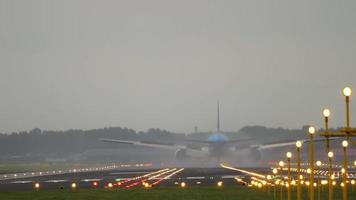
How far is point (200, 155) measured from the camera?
123 metres

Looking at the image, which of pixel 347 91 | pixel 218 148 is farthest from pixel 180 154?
pixel 347 91

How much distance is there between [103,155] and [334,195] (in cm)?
15477

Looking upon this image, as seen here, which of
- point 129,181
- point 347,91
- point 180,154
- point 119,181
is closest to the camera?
point 347,91

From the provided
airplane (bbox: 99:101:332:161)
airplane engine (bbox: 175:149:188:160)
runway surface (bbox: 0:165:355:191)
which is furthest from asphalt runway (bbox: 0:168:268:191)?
airplane engine (bbox: 175:149:188:160)

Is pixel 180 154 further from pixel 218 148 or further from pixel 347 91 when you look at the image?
pixel 347 91

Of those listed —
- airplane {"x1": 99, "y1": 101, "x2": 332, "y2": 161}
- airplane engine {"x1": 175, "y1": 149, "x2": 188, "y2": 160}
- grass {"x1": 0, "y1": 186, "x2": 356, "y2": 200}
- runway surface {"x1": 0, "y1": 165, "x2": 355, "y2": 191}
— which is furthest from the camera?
airplane engine {"x1": 175, "y1": 149, "x2": 188, "y2": 160}

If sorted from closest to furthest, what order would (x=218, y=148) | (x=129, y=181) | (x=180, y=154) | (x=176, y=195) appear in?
1. (x=176, y=195)
2. (x=129, y=181)
3. (x=218, y=148)
4. (x=180, y=154)

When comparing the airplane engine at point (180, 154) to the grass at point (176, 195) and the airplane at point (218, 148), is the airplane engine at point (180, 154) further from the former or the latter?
the grass at point (176, 195)

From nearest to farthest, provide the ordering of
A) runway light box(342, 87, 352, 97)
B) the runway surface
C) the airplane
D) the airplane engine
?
runway light box(342, 87, 352, 97)
the runway surface
the airplane
the airplane engine

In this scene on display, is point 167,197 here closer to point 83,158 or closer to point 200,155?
point 200,155

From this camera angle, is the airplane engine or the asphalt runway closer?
the asphalt runway

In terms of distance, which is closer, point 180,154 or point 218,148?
point 218,148

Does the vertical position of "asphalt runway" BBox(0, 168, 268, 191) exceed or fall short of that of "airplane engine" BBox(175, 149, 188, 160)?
it falls short

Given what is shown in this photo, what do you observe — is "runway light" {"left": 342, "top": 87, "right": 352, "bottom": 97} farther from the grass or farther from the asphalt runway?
the asphalt runway
